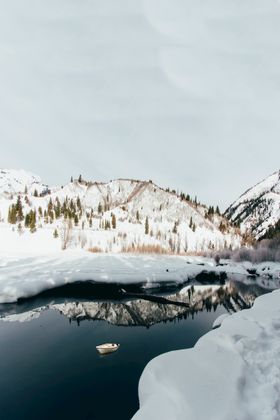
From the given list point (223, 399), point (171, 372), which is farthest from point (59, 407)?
point (223, 399)

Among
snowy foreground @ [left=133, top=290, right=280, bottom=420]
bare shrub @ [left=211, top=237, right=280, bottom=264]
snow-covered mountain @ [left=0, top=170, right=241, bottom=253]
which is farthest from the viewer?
snow-covered mountain @ [left=0, top=170, right=241, bottom=253]

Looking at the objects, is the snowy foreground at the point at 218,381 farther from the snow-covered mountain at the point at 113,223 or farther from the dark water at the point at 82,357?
the snow-covered mountain at the point at 113,223

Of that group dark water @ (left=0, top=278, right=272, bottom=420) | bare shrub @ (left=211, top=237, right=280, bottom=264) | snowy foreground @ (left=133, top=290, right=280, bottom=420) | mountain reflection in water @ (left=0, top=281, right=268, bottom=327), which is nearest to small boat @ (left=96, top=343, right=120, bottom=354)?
dark water @ (left=0, top=278, right=272, bottom=420)

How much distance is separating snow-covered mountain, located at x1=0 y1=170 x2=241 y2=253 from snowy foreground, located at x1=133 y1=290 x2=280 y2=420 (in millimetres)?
83353

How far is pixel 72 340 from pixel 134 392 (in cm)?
595

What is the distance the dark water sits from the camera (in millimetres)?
8797

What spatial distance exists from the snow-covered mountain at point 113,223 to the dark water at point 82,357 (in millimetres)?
73443

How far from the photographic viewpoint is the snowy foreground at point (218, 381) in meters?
5.80

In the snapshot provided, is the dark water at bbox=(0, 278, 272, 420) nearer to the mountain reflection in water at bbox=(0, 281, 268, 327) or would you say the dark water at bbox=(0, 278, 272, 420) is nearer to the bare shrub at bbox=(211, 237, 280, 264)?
the mountain reflection in water at bbox=(0, 281, 268, 327)

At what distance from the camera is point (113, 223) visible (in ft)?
456

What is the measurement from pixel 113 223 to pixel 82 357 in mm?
127137

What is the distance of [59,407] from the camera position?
872 centimetres

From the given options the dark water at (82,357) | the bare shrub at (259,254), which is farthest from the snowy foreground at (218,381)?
the bare shrub at (259,254)

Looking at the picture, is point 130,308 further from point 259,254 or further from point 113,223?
point 113,223
